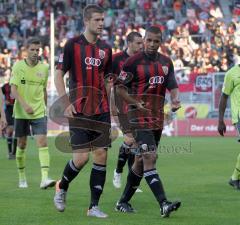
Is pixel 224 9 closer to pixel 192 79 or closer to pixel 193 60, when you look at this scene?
pixel 193 60

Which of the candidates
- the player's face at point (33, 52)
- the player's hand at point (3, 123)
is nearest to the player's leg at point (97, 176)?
the player's hand at point (3, 123)

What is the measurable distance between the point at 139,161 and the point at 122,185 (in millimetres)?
3394

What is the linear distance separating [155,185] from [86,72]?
151 cm

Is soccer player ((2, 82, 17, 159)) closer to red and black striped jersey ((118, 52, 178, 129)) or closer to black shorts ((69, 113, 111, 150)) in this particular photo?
red and black striped jersey ((118, 52, 178, 129))

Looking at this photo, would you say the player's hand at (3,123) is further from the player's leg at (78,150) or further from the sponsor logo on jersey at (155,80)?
the sponsor logo on jersey at (155,80)

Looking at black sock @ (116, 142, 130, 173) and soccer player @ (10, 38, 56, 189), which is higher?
soccer player @ (10, 38, 56, 189)

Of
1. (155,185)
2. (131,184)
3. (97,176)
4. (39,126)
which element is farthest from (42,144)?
(155,185)

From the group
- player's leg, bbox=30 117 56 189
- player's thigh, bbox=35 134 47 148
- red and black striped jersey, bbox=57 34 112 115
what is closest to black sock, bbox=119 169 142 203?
red and black striped jersey, bbox=57 34 112 115

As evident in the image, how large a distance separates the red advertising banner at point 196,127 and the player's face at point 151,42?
833 inches

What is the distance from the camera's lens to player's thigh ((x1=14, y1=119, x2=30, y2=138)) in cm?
1263

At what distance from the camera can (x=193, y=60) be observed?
34.0 metres

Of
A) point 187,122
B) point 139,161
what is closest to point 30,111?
point 139,161

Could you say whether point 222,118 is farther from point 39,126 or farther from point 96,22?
point 96,22

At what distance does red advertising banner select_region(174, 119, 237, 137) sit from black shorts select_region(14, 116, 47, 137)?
18040 mm
